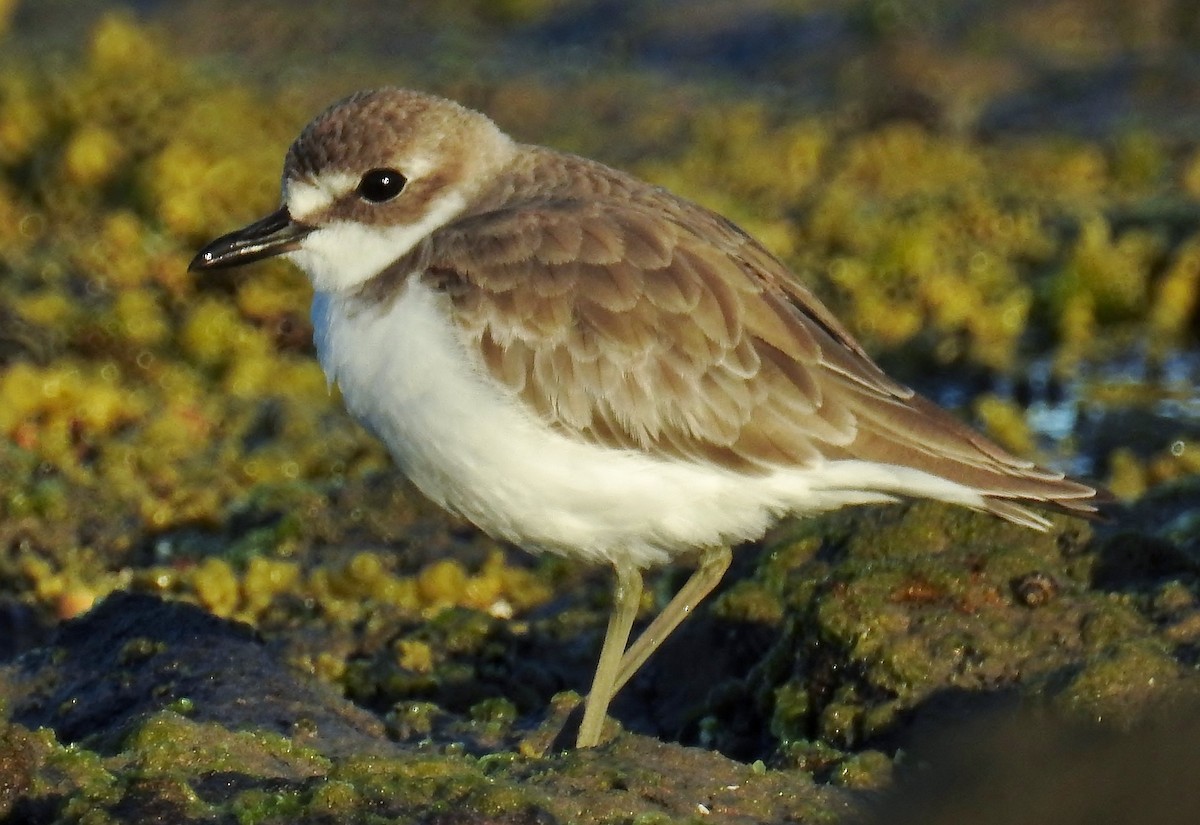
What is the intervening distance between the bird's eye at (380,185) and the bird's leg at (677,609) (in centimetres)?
137

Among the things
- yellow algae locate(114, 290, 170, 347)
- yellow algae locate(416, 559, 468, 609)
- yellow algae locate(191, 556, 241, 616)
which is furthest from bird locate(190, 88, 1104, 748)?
yellow algae locate(114, 290, 170, 347)

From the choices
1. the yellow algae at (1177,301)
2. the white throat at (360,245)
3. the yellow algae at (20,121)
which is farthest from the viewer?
the yellow algae at (20,121)

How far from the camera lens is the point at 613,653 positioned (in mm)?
5379

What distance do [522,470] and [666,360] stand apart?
51 cm

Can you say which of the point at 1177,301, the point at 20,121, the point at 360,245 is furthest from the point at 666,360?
the point at 20,121

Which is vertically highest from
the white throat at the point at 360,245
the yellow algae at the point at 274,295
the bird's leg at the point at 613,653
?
the yellow algae at the point at 274,295

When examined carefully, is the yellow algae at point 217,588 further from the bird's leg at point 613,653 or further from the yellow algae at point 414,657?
the bird's leg at point 613,653

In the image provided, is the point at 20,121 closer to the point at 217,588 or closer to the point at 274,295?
the point at 274,295

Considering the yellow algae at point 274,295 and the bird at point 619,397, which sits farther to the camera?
the yellow algae at point 274,295

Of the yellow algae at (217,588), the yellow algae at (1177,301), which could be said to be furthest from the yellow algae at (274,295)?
the yellow algae at (1177,301)

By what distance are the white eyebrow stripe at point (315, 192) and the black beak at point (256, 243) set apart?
37mm

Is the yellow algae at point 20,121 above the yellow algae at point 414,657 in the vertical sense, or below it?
above

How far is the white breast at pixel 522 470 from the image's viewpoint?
4.91 meters

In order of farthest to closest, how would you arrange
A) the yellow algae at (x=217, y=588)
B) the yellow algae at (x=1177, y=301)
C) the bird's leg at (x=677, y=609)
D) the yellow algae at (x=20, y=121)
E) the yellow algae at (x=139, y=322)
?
the yellow algae at (x=20, y=121) < the yellow algae at (x=1177, y=301) < the yellow algae at (x=139, y=322) < the yellow algae at (x=217, y=588) < the bird's leg at (x=677, y=609)
